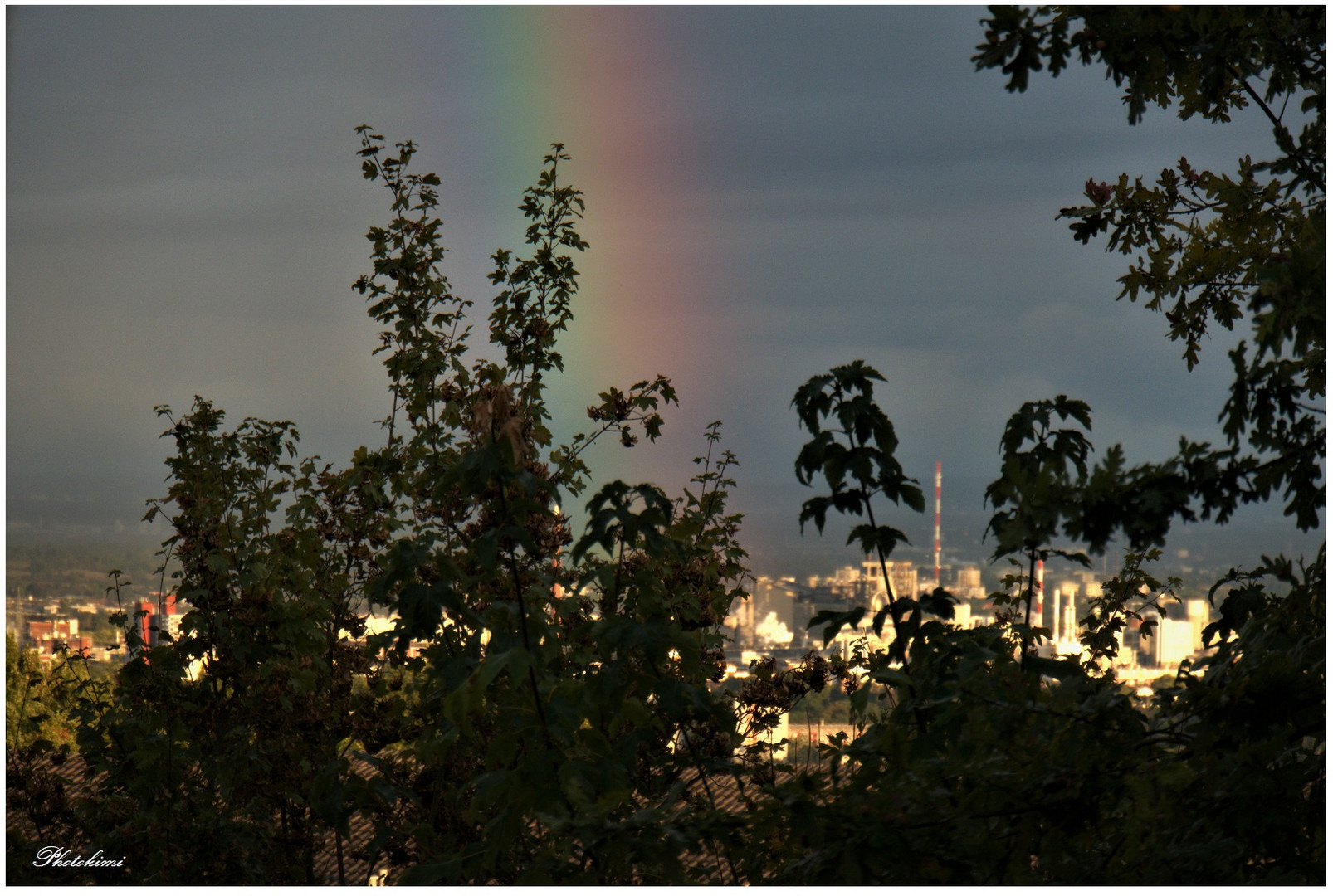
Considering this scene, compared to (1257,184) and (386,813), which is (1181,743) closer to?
(1257,184)

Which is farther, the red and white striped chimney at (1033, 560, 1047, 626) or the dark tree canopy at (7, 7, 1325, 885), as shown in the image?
the red and white striped chimney at (1033, 560, 1047, 626)

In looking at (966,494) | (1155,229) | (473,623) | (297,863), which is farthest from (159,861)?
(1155,229)

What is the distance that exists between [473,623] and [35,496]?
4.15 meters

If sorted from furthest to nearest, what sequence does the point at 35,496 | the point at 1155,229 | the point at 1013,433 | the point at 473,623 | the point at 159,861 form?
the point at 35,496
the point at 159,861
the point at 1155,229
the point at 473,623
the point at 1013,433

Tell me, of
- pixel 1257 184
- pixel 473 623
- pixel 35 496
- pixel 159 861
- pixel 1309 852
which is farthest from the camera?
pixel 35 496

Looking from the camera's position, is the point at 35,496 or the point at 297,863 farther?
the point at 35,496

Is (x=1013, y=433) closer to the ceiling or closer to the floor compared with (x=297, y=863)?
closer to the ceiling

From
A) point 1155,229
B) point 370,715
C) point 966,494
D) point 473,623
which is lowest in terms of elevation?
point 370,715

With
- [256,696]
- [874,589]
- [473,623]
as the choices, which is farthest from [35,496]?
[874,589]

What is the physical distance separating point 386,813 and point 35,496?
330 centimetres

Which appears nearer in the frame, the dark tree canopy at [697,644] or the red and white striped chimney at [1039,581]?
the dark tree canopy at [697,644]

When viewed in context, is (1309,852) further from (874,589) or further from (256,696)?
(256,696)

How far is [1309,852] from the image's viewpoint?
247 centimetres

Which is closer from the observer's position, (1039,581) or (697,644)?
(1039,581)
